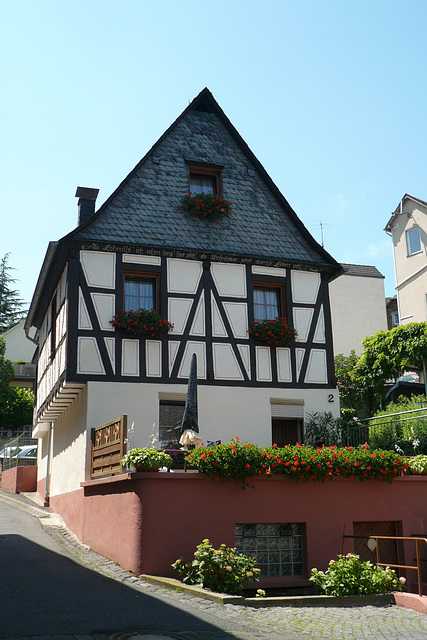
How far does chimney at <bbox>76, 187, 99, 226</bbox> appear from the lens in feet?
58.9

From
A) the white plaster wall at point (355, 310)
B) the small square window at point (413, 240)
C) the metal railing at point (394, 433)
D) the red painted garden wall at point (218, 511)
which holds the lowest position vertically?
the red painted garden wall at point (218, 511)

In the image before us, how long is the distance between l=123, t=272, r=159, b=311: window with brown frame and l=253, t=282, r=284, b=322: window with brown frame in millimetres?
2546

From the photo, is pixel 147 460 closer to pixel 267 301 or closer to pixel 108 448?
pixel 108 448

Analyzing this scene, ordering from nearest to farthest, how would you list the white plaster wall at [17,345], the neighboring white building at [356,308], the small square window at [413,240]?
the small square window at [413,240], the neighboring white building at [356,308], the white plaster wall at [17,345]

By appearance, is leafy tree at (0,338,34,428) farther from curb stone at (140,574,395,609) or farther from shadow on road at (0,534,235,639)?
curb stone at (140,574,395,609)

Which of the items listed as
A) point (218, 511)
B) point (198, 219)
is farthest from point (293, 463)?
point (198, 219)

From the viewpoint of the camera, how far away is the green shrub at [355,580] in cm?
1062

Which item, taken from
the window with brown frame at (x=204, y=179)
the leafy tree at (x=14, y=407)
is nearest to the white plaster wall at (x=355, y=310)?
the leafy tree at (x=14, y=407)

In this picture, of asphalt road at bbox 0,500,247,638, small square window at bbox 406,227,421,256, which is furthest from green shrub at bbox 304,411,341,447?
small square window at bbox 406,227,421,256

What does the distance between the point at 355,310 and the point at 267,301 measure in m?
19.8

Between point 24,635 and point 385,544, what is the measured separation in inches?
293

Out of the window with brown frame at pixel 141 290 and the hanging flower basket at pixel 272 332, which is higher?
the window with brown frame at pixel 141 290

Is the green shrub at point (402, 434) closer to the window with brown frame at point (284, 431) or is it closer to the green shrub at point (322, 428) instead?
the green shrub at point (322, 428)

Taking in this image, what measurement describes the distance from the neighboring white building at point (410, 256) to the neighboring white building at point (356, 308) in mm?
2781
